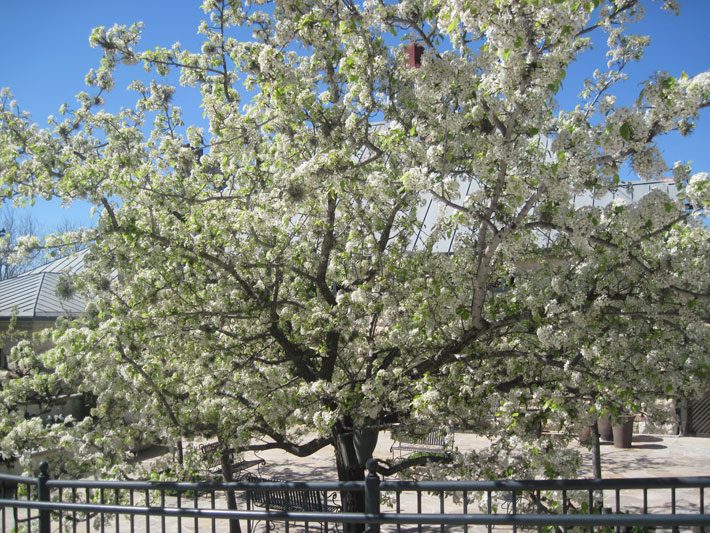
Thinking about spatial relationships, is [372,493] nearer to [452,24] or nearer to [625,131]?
[625,131]

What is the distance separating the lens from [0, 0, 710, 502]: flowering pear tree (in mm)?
4242

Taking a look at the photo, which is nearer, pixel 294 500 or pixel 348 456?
pixel 348 456

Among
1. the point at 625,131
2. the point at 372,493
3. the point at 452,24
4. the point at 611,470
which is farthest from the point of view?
the point at 611,470

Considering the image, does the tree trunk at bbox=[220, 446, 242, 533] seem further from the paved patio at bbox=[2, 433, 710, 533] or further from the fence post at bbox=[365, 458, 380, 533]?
the fence post at bbox=[365, 458, 380, 533]

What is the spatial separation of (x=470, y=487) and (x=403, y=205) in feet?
9.44

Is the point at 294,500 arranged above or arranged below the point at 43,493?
below

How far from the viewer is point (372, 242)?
5969 millimetres

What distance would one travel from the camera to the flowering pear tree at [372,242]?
4242 mm

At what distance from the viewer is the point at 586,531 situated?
482 centimetres

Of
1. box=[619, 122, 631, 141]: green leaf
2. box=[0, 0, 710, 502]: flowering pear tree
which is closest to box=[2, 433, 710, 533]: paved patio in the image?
box=[0, 0, 710, 502]: flowering pear tree

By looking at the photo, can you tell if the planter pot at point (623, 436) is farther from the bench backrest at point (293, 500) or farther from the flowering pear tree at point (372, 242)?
the flowering pear tree at point (372, 242)

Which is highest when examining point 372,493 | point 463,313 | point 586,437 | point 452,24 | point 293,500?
point 452,24

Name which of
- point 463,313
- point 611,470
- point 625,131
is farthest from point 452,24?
point 611,470

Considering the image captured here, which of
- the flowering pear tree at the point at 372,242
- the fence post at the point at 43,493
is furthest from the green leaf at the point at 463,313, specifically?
the fence post at the point at 43,493
